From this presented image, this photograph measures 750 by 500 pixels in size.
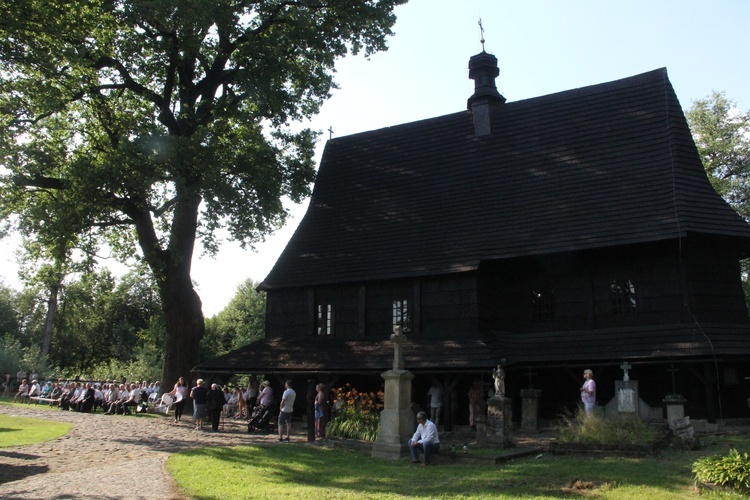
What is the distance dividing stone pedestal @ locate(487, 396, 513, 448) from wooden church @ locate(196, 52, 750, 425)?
288 cm

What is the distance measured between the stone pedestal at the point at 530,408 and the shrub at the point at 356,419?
12.8 ft

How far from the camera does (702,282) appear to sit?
17188 millimetres

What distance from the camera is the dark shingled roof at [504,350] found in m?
16.0

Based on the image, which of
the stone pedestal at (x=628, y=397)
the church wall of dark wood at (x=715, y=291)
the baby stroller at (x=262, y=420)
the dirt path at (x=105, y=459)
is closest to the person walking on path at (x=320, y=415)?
the dirt path at (x=105, y=459)

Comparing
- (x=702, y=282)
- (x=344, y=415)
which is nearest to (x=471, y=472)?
(x=344, y=415)

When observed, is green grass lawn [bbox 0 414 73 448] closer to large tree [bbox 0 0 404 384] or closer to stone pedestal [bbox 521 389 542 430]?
large tree [bbox 0 0 404 384]

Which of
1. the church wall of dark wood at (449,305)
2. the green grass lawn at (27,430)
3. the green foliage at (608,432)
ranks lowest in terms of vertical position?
the green grass lawn at (27,430)

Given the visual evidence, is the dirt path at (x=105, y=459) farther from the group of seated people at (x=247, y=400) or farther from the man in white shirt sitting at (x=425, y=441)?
the man in white shirt sitting at (x=425, y=441)

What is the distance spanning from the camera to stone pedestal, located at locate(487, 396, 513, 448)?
13318mm

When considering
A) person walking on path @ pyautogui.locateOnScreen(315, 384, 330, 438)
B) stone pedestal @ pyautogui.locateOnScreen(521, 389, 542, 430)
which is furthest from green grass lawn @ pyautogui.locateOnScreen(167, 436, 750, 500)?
stone pedestal @ pyautogui.locateOnScreen(521, 389, 542, 430)

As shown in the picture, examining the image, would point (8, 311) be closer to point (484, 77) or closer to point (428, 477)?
point (484, 77)

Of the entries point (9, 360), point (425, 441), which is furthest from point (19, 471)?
point (9, 360)

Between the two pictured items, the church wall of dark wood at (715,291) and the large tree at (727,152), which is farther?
the large tree at (727,152)

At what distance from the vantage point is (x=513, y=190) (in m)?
20.4
